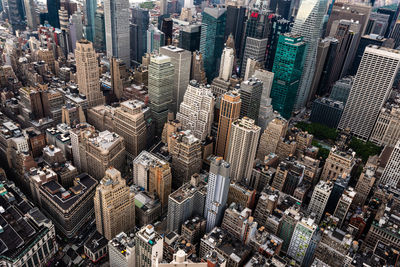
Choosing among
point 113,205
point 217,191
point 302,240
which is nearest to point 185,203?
point 217,191

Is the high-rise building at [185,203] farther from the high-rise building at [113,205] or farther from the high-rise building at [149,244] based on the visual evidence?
the high-rise building at [149,244]

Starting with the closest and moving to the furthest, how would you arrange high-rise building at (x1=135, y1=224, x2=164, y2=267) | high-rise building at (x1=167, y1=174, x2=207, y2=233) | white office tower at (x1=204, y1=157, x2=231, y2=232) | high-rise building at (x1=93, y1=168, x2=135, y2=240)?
high-rise building at (x1=135, y1=224, x2=164, y2=267) < high-rise building at (x1=93, y1=168, x2=135, y2=240) < white office tower at (x1=204, y1=157, x2=231, y2=232) < high-rise building at (x1=167, y1=174, x2=207, y2=233)

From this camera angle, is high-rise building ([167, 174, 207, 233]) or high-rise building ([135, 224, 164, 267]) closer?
high-rise building ([135, 224, 164, 267])

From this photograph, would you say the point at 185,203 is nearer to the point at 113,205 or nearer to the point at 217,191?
the point at 217,191

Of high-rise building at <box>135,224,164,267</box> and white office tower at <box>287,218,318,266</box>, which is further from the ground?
high-rise building at <box>135,224,164,267</box>

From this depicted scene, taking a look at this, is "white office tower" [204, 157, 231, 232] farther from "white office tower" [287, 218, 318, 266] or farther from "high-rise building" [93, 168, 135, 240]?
"high-rise building" [93, 168, 135, 240]

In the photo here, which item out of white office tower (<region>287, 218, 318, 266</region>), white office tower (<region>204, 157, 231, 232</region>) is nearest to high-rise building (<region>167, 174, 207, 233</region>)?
white office tower (<region>204, 157, 231, 232</region>)

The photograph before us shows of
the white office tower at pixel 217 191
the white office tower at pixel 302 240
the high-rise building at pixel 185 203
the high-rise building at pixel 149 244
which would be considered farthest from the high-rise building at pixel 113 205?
the white office tower at pixel 302 240

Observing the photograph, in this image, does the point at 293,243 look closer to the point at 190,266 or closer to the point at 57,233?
the point at 190,266
